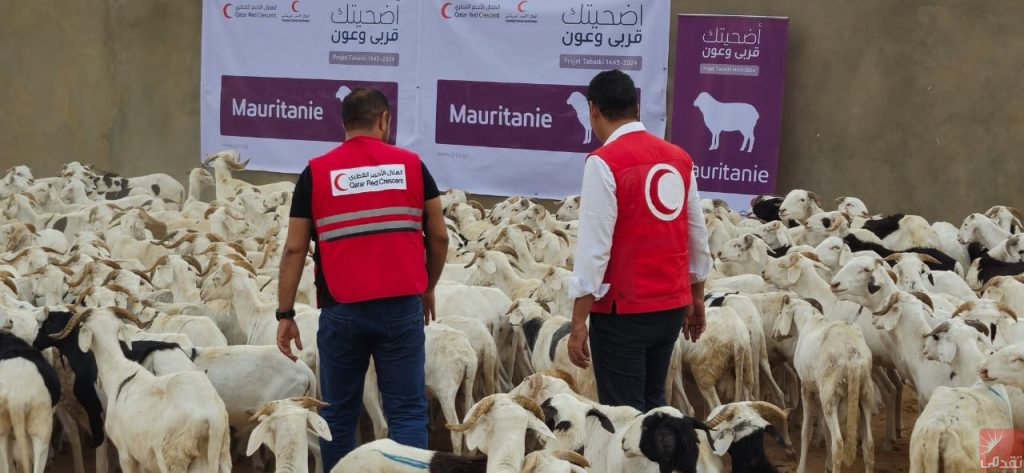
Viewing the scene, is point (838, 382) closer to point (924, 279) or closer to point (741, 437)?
point (924, 279)

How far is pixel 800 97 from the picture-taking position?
44.8ft

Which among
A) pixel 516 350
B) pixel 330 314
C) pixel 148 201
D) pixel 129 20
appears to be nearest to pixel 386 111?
pixel 330 314

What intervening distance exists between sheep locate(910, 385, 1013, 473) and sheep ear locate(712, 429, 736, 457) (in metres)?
1.20

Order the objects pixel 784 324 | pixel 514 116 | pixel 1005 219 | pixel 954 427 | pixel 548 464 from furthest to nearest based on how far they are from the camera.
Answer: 1. pixel 514 116
2. pixel 1005 219
3. pixel 784 324
4. pixel 954 427
5. pixel 548 464

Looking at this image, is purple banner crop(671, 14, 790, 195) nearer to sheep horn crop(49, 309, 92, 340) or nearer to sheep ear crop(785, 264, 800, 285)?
sheep ear crop(785, 264, 800, 285)

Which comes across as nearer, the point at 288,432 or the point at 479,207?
the point at 288,432

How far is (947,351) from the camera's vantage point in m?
6.86

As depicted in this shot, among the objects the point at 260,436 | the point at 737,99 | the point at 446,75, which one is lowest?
the point at 260,436

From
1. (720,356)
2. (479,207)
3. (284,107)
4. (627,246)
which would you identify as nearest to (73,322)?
(627,246)

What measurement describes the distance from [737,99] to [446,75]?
11.4ft

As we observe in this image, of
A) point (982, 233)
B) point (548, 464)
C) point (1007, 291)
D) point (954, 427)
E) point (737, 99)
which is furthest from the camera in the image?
point (737, 99)

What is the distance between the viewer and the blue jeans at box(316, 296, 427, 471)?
17.6 ft

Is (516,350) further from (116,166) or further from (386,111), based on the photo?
(116,166)

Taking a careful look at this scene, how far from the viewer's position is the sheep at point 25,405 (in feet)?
20.9
